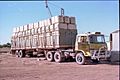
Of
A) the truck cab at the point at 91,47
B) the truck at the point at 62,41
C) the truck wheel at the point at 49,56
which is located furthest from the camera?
the truck wheel at the point at 49,56

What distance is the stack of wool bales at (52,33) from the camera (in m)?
23.0

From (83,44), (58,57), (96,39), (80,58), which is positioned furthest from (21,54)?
(96,39)

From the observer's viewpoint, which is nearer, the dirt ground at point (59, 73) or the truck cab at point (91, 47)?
the dirt ground at point (59, 73)

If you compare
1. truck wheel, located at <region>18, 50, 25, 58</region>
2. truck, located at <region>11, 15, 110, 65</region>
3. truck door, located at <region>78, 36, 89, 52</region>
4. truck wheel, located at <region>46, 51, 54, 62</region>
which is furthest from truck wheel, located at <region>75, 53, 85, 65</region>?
truck wheel, located at <region>18, 50, 25, 58</region>

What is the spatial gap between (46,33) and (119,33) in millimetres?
6810

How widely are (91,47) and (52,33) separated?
4638 mm

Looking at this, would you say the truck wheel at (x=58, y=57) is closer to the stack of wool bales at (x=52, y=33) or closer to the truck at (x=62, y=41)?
the truck at (x=62, y=41)

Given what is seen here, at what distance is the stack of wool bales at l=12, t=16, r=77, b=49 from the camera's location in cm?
2297

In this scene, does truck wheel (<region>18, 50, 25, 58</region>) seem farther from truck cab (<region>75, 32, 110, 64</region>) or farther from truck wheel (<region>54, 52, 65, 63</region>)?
truck cab (<region>75, 32, 110, 64</region>)

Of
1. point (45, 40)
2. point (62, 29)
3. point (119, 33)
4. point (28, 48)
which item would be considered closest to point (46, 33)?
point (45, 40)

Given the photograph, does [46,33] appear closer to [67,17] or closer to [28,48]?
[67,17]

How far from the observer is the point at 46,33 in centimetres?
2470

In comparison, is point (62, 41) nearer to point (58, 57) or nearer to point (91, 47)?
point (58, 57)

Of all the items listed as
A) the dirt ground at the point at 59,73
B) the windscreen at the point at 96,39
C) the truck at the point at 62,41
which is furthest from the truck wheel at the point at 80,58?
the dirt ground at the point at 59,73
